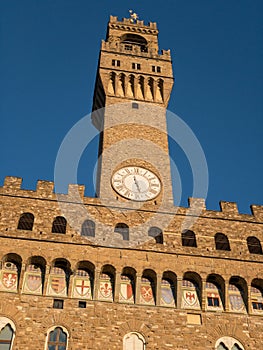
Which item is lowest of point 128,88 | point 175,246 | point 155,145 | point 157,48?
point 175,246

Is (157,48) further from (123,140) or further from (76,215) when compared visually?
(76,215)

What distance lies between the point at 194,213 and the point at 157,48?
15.8 meters

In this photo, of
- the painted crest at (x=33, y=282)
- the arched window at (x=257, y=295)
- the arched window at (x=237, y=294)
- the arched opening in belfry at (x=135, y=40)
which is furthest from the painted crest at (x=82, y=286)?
the arched opening in belfry at (x=135, y=40)

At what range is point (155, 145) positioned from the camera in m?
31.0

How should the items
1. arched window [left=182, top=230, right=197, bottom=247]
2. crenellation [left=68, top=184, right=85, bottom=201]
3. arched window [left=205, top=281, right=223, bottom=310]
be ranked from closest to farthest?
arched window [left=205, top=281, right=223, bottom=310] → arched window [left=182, top=230, right=197, bottom=247] → crenellation [left=68, top=184, right=85, bottom=201]

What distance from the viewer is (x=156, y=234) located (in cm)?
2528

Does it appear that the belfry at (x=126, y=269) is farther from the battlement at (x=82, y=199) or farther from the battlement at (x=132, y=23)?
the battlement at (x=132, y=23)

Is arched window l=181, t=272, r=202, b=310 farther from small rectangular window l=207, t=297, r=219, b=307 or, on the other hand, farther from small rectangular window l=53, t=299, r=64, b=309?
small rectangular window l=53, t=299, r=64, b=309

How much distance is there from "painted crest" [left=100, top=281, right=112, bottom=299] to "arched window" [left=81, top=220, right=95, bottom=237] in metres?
2.35

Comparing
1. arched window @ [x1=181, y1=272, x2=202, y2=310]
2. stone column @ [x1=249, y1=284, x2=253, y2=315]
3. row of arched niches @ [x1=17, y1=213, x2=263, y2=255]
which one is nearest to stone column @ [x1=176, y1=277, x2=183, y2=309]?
arched window @ [x1=181, y1=272, x2=202, y2=310]

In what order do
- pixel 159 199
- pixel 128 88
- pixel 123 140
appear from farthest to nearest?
pixel 128 88
pixel 123 140
pixel 159 199

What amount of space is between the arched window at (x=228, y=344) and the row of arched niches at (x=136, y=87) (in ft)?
53.5

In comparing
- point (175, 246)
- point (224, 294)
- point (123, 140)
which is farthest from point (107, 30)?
point (224, 294)

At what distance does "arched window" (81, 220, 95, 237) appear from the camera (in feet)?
81.1
